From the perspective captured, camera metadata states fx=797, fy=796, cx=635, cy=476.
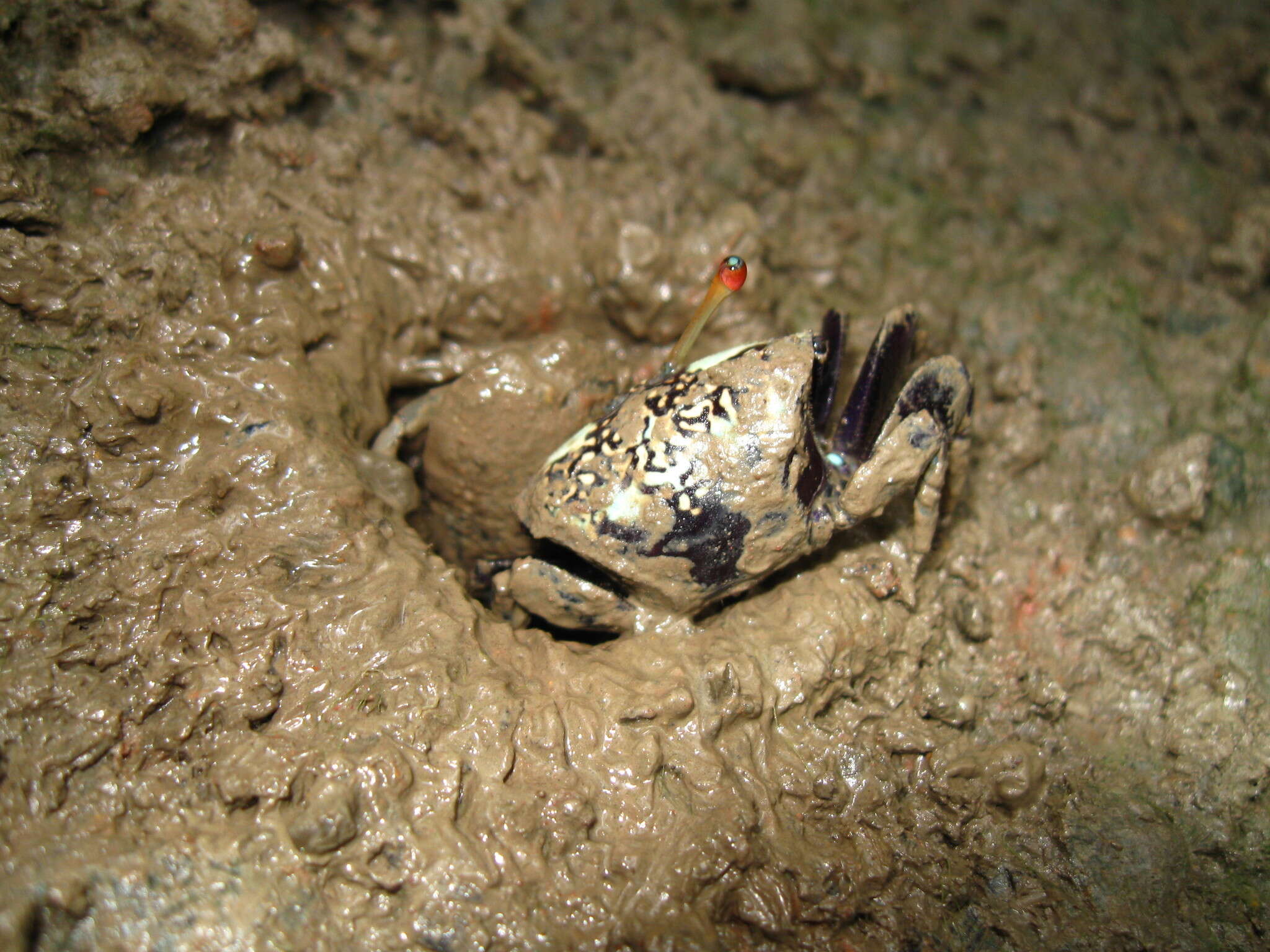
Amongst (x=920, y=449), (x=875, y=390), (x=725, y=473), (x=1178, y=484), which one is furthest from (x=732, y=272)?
(x=1178, y=484)

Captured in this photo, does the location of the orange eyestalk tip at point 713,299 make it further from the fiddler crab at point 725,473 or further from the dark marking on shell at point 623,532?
the dark marking on shell at point 623,532

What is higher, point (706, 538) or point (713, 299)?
point (713, 299)

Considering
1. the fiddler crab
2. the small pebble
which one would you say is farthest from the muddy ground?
the fiddler crab

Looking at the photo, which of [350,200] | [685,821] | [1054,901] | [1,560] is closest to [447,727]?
[685,821]

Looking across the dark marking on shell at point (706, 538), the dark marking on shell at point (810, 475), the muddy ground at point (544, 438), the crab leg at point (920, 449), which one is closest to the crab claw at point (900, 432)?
the crab leg at point (920, 449)

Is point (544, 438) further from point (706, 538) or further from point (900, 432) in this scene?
point (900, 432)

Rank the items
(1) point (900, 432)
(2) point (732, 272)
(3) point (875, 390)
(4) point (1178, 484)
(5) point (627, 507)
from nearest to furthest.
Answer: (2) point (732, 272) < (5) point (627, 507) < (1) point (900, 432) < (3) point (875, 390) < (4) point (1178, 484)

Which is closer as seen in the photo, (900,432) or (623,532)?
(623,532)
